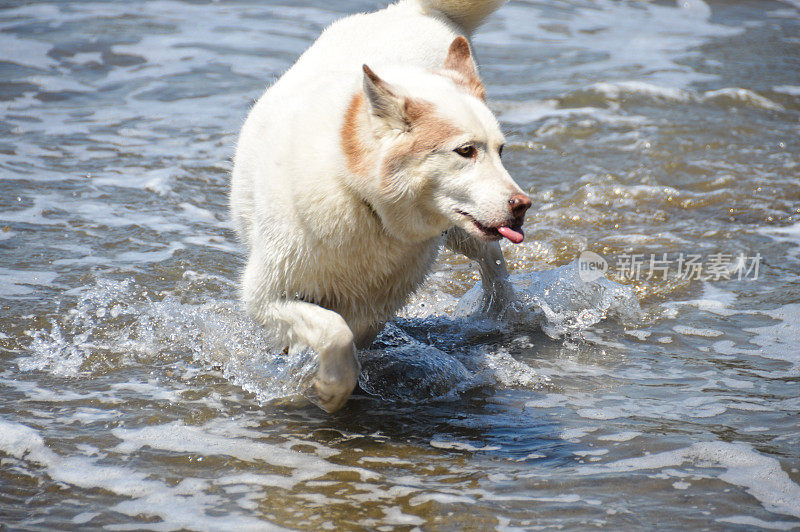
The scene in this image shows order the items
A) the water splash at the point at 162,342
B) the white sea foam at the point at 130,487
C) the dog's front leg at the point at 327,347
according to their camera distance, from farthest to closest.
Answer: the water splash at the point at 162,342, the dog's front leg at the point at 327,347, the white sea foam at the point at 130,487

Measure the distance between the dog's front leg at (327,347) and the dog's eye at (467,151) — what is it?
0.98 meters

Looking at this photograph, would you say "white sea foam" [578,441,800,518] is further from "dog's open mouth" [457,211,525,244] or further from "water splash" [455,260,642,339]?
"water splash" [455,260,642,339]

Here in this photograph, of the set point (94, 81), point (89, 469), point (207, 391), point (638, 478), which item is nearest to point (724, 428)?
point (638, 478)

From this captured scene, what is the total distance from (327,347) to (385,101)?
3.79 feet

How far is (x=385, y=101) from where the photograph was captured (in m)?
3.75

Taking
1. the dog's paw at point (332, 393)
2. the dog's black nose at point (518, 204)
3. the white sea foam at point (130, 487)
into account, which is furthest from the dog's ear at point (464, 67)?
the white sea foam at point (130, 487)

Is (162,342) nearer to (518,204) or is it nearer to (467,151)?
(467,151)

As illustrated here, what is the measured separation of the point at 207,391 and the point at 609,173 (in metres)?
4.97

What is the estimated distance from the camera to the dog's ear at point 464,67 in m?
4.19

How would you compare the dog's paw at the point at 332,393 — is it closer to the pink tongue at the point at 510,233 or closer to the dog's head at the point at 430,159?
the dog's head at the point at 430,159

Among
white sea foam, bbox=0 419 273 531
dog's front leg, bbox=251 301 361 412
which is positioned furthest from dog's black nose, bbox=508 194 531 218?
white sea foam, bbox=0 419 273 531

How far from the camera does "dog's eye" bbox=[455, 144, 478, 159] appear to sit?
379cm

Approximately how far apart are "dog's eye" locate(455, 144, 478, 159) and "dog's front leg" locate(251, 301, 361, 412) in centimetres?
98

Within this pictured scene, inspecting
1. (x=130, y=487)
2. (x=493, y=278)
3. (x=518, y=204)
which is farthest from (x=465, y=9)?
(x=130, y=487)
